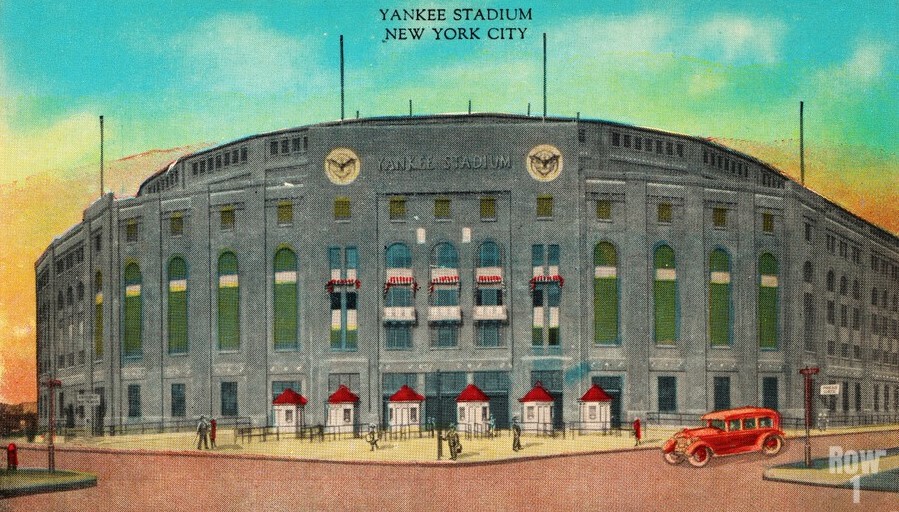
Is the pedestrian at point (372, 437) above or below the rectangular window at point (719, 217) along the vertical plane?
below

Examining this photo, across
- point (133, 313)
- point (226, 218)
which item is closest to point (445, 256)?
point (226, 218)

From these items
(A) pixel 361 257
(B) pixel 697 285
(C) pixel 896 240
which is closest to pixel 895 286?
(C) pixel 896 240

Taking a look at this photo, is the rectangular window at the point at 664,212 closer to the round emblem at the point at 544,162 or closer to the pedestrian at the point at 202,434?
the round emblem at the point at 544,162

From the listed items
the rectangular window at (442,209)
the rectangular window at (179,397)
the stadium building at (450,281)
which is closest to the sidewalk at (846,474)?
the stadium building at (450,281)

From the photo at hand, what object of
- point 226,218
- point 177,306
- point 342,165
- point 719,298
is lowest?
point 177,306

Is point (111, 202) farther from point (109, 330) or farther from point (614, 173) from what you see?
point (614, 173)

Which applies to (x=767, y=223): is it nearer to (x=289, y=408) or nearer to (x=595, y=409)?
(x=595, y=409)
